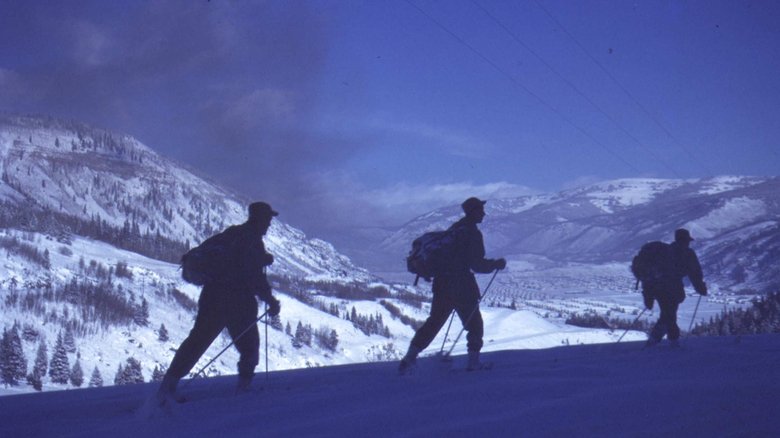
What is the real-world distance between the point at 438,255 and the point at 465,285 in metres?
0.56

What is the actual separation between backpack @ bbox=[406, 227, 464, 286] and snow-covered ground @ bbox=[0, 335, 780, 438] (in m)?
1.36

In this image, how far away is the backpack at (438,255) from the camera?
756 centimetres

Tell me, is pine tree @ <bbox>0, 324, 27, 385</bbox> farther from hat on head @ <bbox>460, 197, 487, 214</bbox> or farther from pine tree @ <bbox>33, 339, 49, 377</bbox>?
hat on head @ <bbox>460, 197, 487, 214</bbox>

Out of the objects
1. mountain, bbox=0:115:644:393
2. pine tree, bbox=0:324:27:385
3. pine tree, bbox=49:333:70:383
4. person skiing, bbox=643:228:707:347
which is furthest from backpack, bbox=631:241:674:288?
pine tree, bbox=49:333:70:383

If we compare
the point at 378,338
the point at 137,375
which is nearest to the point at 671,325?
the point at 137,375

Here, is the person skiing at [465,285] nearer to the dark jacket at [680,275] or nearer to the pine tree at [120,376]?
the dark jacket at [680,275]

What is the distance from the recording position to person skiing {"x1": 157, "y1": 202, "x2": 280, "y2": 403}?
6730 millimetres

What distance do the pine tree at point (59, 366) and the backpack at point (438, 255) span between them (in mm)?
34513

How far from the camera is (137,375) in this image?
3781 centimetres

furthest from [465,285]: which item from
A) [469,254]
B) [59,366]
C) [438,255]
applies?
[59,366]

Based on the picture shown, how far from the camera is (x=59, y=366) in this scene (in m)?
35.7

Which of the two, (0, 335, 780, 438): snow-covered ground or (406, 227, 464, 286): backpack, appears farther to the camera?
(406, 227, 464, 286): backpack

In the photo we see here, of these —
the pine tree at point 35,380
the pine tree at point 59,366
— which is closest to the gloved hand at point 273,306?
the pine tree at point 35,380

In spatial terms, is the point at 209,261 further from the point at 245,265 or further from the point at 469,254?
the point at 469,254
